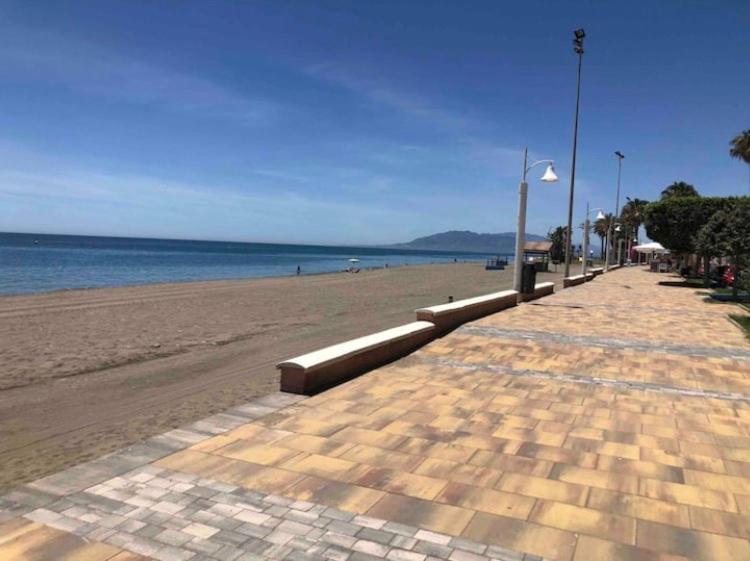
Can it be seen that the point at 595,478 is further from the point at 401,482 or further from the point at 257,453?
the point at 257,453

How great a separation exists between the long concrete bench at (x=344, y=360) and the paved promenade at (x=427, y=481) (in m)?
0.17

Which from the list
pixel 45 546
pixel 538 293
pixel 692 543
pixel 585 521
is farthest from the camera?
pixel 538 293

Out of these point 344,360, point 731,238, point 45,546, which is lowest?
point 45,546

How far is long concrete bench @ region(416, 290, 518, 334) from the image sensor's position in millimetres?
10125

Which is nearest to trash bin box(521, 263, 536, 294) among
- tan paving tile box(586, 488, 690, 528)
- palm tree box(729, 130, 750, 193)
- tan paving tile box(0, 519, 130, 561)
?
tan paving tile box(586, 488, 690, 528)

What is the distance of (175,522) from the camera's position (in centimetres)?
340

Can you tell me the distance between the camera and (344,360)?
22.7 feet

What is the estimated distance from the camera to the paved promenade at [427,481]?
10.6 feet

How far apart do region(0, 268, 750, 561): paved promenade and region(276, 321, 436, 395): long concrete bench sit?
174 mm

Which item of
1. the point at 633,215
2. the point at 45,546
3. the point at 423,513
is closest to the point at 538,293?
the point at 423,513

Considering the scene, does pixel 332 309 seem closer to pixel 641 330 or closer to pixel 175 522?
pixel 641 330

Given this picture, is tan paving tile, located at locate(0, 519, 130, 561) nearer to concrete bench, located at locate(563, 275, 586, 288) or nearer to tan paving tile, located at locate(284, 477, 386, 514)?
tan paving tile, located at locate(284, 477, 386, 514)

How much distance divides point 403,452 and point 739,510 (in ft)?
7.55

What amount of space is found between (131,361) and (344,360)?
4511 millimetres
